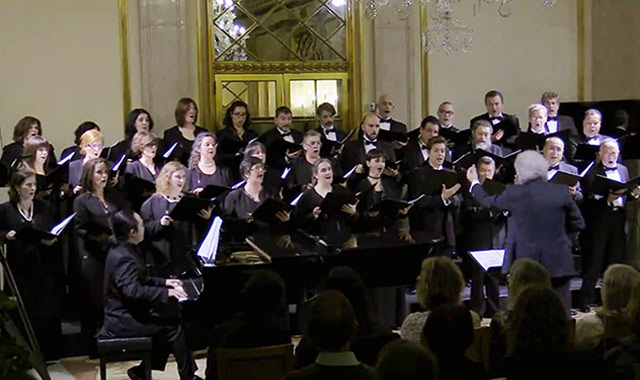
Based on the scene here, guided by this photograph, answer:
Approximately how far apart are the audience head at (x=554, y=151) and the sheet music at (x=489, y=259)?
1499 mm

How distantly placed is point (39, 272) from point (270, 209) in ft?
5.05

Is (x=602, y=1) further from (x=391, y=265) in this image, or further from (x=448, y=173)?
(x=391, y=265)

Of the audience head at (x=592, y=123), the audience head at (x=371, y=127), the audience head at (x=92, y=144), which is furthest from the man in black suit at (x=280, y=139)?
the audience head at (x=592, y=123)

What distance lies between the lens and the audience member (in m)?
3.85

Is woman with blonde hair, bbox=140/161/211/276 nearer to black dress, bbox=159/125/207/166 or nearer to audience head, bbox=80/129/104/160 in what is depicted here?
audience head, bbox=80/129/104/160

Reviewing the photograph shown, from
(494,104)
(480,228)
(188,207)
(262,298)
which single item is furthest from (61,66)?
(262,298)

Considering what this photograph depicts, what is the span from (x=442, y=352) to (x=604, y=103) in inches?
277

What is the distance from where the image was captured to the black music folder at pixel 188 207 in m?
6.21

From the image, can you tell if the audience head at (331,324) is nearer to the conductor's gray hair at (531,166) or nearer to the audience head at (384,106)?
the conductor's gray hair at (531,166)

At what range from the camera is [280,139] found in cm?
801

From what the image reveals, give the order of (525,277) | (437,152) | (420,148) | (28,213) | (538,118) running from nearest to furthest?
(525,277), (28,213), (437,152), (420,148), (538,118)

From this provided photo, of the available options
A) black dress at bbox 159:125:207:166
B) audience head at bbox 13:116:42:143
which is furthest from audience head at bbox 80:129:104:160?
black dress at bbox 159:125:207:166

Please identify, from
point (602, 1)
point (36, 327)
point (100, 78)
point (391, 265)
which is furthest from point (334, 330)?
point (602, 1)

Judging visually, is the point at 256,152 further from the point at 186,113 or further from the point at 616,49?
the point at 616,49
